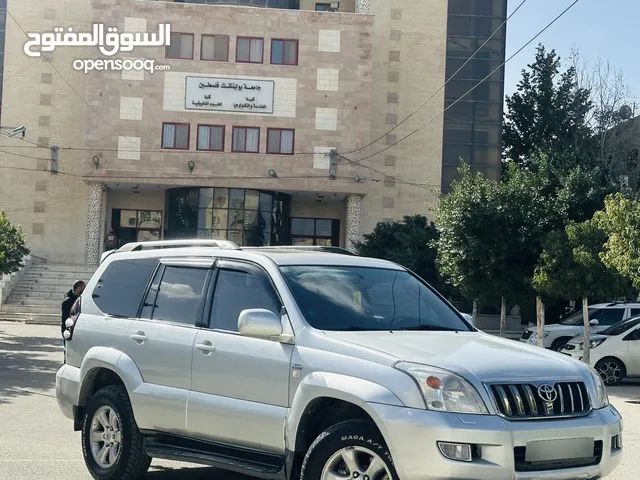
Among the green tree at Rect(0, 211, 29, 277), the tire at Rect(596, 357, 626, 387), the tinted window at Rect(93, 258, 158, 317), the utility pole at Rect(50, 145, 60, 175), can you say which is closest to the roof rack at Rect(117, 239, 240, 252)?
the tinted window at Rect(93, 258, 158, 317)

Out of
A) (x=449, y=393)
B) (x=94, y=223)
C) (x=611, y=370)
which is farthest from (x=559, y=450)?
(x=94, y=223)

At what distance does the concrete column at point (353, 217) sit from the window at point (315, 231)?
11.9 ft

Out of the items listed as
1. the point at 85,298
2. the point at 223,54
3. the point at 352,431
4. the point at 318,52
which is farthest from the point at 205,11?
the point at 352,431

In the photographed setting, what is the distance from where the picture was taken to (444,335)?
6.47 m

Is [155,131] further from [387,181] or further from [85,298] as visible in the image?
[85,298]

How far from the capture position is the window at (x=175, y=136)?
5025cm

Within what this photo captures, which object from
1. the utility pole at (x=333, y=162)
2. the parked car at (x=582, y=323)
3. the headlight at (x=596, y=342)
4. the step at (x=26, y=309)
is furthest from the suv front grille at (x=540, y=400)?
the utility pole at (x=333, y=162)

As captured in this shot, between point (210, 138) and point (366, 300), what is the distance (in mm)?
44536

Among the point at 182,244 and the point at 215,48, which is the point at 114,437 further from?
the point at 215,48

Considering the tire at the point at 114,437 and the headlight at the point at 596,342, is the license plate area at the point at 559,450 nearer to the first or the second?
the tire at the point at 114,437

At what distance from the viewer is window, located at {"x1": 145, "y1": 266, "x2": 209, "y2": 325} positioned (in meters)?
7.18

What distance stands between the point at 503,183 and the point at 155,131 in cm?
2988

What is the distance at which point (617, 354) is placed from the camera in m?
20.7

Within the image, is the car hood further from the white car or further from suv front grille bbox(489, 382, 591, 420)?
the white car
